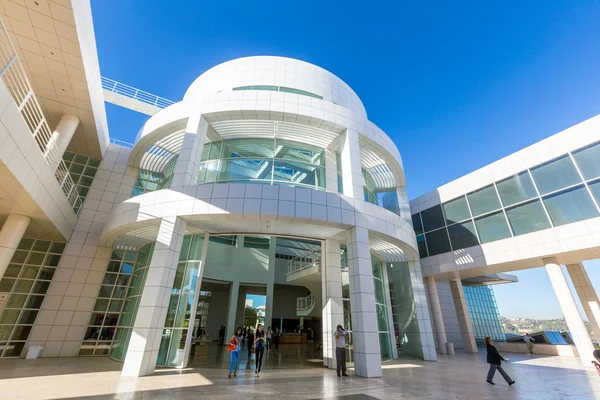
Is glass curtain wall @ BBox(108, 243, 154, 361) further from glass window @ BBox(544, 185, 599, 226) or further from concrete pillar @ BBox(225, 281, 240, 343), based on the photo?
glass window @ BBox(544, 185, 599, 226)

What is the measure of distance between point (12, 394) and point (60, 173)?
38.9 ft

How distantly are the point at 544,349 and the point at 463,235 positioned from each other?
31.2 ft

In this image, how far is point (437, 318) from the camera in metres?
18.5

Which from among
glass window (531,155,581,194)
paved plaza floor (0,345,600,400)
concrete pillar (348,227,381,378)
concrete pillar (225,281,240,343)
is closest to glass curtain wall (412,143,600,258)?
glass window (531,155,581,194)

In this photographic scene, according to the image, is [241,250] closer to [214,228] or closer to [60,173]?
[214,228]

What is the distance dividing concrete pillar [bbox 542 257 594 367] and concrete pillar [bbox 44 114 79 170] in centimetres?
2470

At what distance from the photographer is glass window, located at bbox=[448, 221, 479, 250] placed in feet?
55.6

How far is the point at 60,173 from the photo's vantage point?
1453cm

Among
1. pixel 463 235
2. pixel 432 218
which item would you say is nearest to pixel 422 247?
pixel 432 218

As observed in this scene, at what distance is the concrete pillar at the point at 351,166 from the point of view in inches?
482

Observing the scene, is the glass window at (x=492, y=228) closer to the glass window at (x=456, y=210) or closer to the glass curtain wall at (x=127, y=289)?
the glass window at (x=456, y=210)

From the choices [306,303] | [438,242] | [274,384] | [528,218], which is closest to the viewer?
[274,384]

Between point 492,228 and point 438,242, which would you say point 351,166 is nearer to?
point 492,228

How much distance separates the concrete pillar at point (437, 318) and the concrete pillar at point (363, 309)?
10657 millimetres
